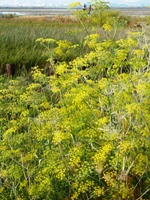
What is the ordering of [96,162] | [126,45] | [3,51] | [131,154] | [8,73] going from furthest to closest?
[3,51] < [8,73] < [126,45] < [131,154] < [96,162]

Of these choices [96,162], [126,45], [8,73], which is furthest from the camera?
[8,73]

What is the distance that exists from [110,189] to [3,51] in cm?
546

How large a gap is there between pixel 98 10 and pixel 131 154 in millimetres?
1411

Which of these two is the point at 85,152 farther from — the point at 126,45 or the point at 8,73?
the point at 8,73

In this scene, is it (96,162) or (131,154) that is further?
(131,154)

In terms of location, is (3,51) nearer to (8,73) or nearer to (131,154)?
(8,73)

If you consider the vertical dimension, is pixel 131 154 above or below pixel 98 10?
below

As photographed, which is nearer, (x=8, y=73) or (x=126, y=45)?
(x=126, y=45)

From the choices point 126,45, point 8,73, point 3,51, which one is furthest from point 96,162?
point 3,51

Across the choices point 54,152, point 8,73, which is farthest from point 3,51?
point 54,152

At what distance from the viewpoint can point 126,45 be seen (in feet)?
10.7

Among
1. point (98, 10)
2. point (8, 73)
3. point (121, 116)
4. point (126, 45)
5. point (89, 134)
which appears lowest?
point (8, 73)

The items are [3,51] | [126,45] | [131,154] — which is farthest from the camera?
[3,51]

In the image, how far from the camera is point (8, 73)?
6.21 meters
